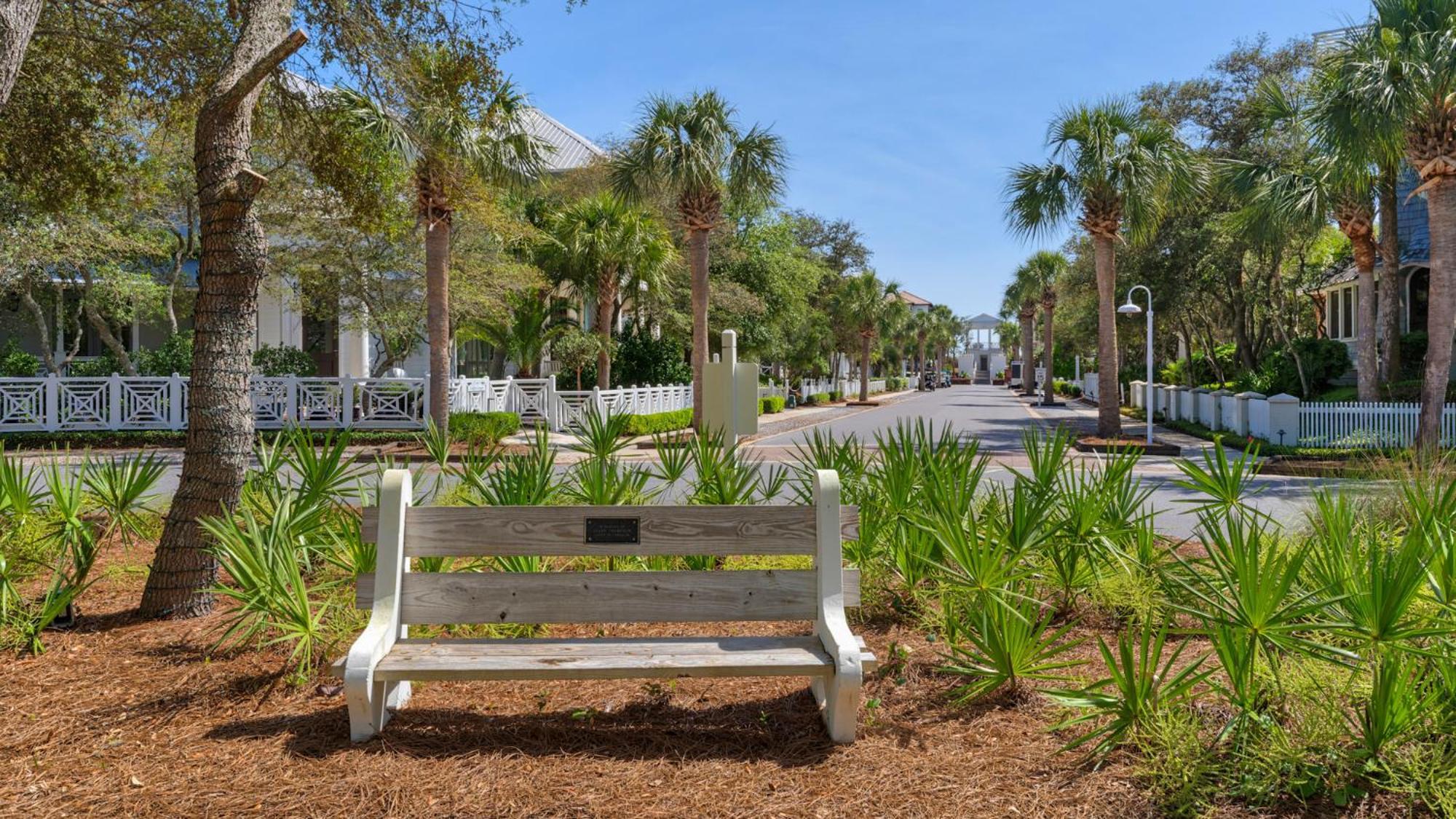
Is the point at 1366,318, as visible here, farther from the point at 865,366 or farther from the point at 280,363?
the point at 865,366

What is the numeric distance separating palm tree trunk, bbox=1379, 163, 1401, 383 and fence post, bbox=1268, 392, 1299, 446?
154 inches

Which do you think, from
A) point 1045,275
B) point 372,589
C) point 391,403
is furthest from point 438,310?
point 1045,275

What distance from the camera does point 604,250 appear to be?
25.5 metres

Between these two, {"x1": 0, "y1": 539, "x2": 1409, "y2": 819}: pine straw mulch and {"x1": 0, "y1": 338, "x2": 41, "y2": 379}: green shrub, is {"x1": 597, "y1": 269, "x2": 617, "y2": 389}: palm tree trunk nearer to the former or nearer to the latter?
{"x1": 0, "y1": 338, "x2": 41, "y2": 379}: green shrub

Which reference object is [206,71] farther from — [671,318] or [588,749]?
[671,318]

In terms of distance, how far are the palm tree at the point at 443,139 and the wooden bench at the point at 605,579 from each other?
595 centimetres

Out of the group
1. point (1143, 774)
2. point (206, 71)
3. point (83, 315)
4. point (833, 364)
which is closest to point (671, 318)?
point (83, 315)

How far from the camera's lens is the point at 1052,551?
15.9ft

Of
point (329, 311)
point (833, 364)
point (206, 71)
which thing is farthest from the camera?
point (833, 364)

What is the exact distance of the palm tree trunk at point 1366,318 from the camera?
778 inches

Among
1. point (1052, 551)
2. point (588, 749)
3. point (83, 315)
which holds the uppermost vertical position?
point (83, 315)

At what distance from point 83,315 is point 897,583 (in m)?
32.0

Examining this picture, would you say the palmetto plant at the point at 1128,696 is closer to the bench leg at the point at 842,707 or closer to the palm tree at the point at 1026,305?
the bench leg at the point at 842,707

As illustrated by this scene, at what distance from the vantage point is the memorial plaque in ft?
12.6
